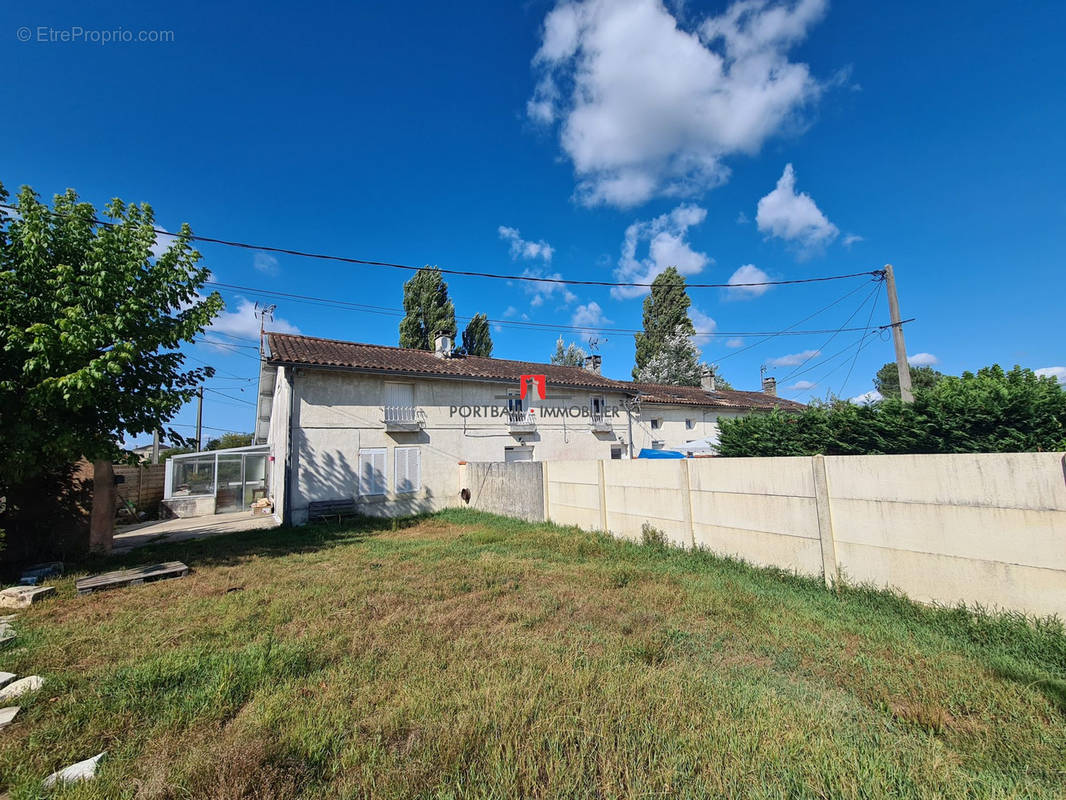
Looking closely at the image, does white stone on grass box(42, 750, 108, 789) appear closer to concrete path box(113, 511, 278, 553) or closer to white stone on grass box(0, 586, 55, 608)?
white stone on grass box(0, 586, 55, 608)

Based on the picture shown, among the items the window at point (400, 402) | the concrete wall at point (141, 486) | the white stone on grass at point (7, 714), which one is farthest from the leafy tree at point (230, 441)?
the white stone on grass at point (7, 714)

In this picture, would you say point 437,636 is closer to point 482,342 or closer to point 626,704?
point 626,704

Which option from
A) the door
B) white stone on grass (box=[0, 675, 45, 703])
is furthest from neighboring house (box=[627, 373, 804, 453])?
white stone on grass (box=[0, 675, 45, 703])

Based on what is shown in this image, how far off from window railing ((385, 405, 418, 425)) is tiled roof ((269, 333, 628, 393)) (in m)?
1.21

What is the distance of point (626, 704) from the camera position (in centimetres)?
286

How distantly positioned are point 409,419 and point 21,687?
11240 millimetres

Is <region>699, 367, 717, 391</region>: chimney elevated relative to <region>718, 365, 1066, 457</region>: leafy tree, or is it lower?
elevated

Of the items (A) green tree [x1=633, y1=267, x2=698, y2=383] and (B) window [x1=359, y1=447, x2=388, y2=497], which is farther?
(A) green tree [x1=633, y1=267, x2=698, y2=383]

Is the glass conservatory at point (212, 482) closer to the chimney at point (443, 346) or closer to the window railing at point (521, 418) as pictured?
the chimney at point (443, 346)

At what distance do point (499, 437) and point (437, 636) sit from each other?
1224cm

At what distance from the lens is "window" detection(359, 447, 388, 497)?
43.6 feet

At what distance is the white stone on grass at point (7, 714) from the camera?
9.34 ft

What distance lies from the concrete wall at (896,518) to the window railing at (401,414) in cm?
889

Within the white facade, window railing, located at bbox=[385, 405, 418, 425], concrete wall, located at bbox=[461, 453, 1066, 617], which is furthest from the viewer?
the white facade
